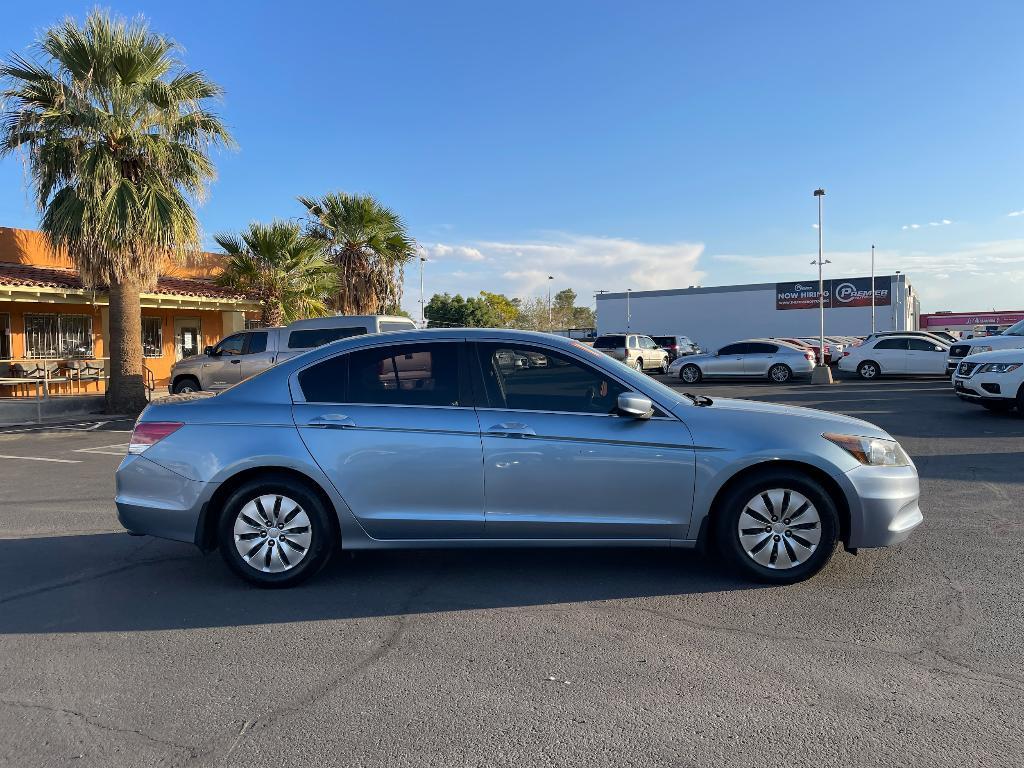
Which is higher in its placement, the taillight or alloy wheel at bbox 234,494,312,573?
the taillight

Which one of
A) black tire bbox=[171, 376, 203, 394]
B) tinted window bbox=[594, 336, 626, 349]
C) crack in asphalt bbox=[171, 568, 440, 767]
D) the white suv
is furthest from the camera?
tinted window bbox=[594, 336, 626, 349]

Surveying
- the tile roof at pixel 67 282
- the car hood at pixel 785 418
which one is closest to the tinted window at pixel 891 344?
the tile roof at pixel 67 282

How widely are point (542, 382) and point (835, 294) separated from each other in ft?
192

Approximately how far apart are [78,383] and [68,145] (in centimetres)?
795

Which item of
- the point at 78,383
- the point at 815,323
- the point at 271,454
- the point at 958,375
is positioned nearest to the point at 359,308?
the point at 78,383

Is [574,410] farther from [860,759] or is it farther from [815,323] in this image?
[815,323]

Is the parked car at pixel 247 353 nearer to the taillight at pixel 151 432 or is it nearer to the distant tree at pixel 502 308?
the taillight at pixel 151 432

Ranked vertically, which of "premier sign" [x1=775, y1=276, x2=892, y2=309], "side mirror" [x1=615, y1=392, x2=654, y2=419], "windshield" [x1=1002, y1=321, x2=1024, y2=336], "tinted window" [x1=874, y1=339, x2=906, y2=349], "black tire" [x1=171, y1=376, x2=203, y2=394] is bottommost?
"black tire" [x1=171, y1=376, x2=203, y2=394]

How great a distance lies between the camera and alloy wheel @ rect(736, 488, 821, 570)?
15.2ft

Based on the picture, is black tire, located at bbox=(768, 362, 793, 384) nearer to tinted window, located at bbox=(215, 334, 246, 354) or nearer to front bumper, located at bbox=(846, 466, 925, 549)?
tinted window, located at bbox=(215, 334, 246, 354)

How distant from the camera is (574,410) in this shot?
475cm

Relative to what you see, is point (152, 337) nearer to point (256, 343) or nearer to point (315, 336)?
point (256, 343)

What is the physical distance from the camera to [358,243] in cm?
2470

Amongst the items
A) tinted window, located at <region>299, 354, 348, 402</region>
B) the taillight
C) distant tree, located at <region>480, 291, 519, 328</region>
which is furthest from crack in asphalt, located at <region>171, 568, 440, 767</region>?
distant tree, located at <region>480, 291, 519, 328</region>
